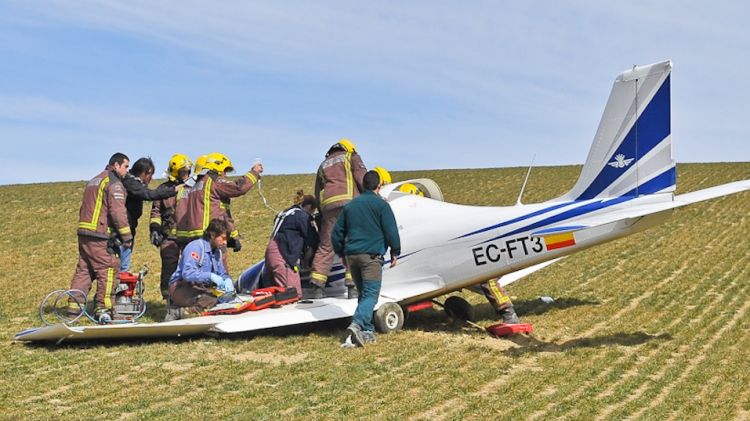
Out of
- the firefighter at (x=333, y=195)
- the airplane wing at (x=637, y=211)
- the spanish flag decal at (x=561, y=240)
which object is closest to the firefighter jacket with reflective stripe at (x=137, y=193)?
the firefighter at (x=333, y=195)

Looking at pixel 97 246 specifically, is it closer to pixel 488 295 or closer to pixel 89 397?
pixel 89 397

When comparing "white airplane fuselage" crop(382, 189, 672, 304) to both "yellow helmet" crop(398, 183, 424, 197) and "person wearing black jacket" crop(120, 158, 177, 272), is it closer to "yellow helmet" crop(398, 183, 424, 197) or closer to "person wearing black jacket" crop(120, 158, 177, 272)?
"yellow helmet" crop(398, 183, 424, 197)

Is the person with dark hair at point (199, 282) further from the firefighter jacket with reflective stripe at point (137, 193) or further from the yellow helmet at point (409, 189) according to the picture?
the yellow helmet at point (409, 189)

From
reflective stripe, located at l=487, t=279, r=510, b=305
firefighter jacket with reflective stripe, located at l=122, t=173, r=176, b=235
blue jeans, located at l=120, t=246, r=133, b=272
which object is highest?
firefighter jacket with reflective stripe, located at l=122, t=173, r=176, b=235

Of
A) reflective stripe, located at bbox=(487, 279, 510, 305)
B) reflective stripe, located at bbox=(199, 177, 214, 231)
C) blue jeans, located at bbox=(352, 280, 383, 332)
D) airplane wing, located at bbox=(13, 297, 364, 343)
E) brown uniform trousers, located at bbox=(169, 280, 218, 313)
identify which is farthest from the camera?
reflective stripe, located at bbox=(199, 177, 214, 231)

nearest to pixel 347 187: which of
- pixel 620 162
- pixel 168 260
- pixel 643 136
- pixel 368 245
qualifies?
pixel 368 245

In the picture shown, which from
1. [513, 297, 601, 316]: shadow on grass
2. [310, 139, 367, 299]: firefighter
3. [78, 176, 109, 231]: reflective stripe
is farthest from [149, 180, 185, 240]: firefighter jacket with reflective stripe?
[513, 297, 601, 316]: shadow on grass

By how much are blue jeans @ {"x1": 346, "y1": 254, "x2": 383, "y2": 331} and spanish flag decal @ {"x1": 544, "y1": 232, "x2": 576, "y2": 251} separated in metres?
2.04

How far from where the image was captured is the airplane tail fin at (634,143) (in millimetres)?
9523

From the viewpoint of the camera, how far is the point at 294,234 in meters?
10.2

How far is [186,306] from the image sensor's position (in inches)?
391

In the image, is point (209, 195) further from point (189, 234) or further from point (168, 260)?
point (168, 260)

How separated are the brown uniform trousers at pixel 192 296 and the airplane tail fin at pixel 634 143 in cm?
448

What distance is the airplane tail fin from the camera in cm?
952
